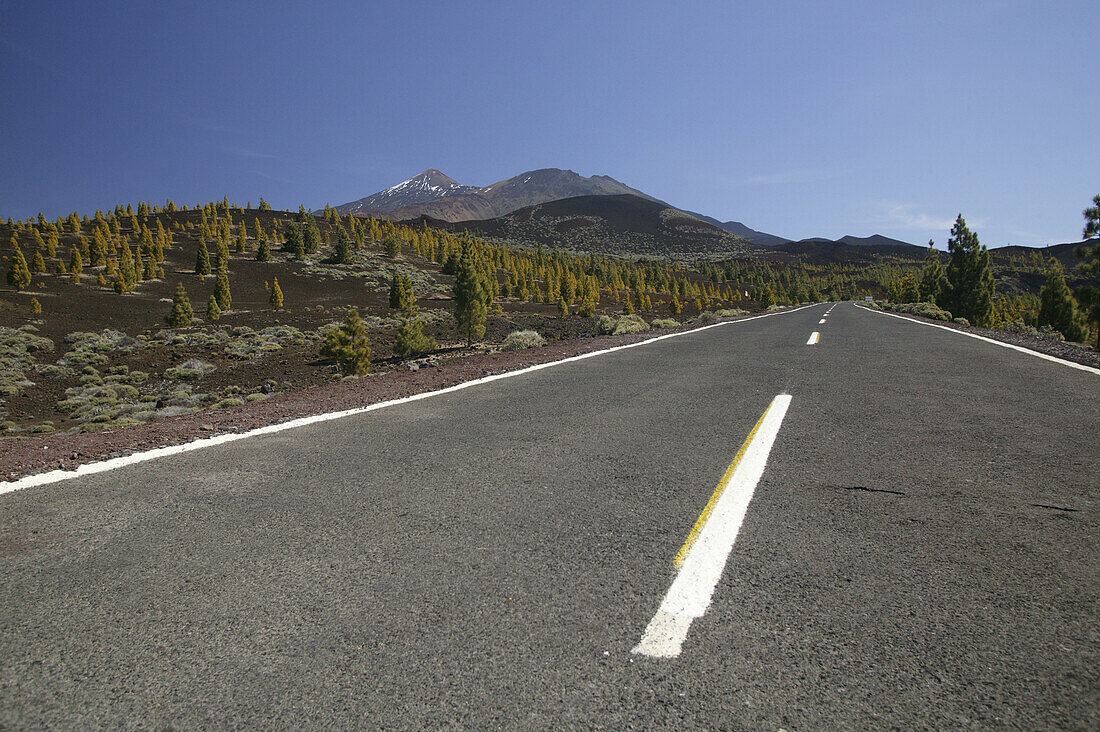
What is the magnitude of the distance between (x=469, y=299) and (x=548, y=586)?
3118 centimetres

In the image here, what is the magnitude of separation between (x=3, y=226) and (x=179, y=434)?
109m

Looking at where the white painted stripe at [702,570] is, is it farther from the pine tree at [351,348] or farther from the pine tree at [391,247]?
the pine tree at [391,247]

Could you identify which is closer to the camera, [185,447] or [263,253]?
[185,447]

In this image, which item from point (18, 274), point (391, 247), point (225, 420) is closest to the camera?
point (225, 420)

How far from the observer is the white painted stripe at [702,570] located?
5.87 feet

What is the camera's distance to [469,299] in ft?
107

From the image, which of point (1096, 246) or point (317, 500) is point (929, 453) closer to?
point (317, 500)

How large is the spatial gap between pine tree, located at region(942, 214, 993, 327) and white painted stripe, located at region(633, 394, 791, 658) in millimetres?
55533

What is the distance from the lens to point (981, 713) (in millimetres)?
1470

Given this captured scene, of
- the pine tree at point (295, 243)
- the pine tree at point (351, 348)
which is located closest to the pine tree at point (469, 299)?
the pine tree at point (351, 348)

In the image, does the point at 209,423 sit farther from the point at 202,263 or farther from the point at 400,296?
the point at 202,263

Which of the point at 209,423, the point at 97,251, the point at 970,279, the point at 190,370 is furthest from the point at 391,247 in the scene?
the point at 209,423

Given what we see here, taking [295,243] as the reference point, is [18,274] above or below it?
below

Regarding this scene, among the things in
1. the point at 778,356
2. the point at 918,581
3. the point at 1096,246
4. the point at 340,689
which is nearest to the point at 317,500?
the point at 340,689
